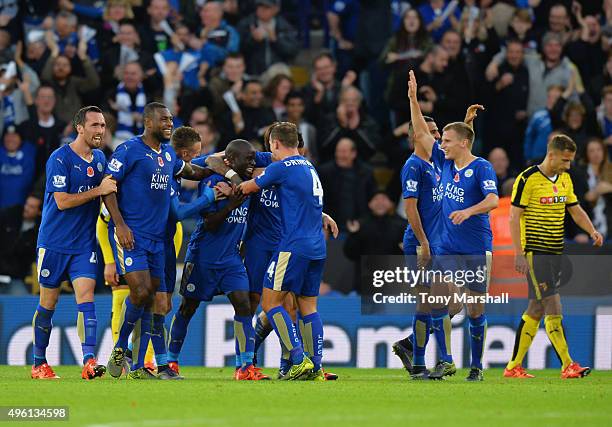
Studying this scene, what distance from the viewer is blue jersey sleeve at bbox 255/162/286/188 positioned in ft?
39.6

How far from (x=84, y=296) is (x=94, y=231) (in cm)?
65

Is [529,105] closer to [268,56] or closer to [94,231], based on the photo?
[268,56]

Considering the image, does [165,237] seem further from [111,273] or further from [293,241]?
[293,241]

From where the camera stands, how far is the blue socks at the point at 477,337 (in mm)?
12695

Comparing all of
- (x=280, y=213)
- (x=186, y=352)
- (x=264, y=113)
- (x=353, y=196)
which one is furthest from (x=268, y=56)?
(x=280, y=213)

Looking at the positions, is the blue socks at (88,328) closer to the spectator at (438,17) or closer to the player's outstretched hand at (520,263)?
the player's outstretched hand at (520,263)

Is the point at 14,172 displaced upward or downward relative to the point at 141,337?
upward

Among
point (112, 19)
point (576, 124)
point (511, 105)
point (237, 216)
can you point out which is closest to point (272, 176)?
point (237, 216)

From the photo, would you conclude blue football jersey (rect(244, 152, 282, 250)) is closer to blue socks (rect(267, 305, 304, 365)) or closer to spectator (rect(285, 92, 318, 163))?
blue socks (rect(267, 305, 304, 365))

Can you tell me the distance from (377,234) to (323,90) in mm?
3273

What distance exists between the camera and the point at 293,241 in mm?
12164

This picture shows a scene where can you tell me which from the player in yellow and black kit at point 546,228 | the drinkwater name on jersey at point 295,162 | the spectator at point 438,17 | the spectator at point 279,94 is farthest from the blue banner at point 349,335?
the spectator at point 438,17

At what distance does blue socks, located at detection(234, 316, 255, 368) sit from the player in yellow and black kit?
2903 mm

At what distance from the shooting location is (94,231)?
41.1 ft
